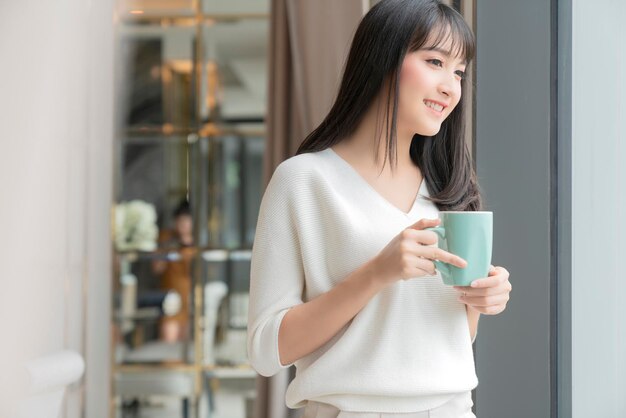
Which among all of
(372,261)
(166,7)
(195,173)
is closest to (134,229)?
(195,173)

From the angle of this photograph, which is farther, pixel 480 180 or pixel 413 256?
A: pixel 480 180

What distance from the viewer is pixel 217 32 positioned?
395cm

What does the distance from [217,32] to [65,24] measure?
105 inches

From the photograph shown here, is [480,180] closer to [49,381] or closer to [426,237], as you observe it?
[426,237]

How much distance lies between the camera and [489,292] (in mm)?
896

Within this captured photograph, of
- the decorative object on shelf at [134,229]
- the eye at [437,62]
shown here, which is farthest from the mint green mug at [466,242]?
the decorative object on shelf at [134,229]

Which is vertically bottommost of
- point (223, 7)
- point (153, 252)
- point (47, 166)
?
point (153, 252)

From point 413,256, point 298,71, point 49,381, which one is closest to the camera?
point 413,256

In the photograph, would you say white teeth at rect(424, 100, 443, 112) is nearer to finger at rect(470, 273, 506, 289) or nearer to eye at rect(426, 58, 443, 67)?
eye at rect(426, 58, 443, 67)

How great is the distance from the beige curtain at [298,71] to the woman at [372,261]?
2.80 ft

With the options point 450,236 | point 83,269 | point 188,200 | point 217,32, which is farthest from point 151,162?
point 450,236

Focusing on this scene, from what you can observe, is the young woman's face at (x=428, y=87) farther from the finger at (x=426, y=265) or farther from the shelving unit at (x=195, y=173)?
the shelving unit at (x=195, y=173)

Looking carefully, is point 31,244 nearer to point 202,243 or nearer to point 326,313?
point 326,313

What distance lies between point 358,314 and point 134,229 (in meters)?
3.16
